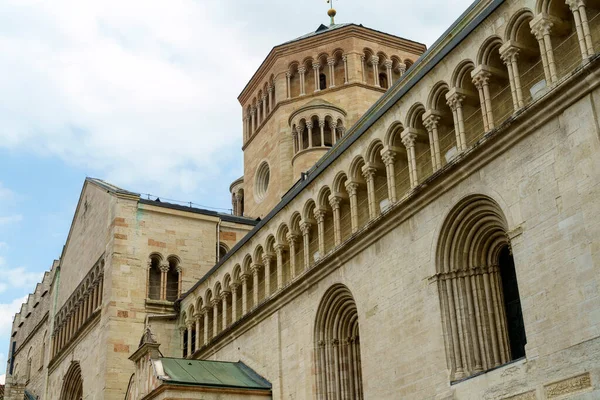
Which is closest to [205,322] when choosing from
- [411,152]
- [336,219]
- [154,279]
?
[154,279]

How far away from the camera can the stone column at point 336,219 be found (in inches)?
917

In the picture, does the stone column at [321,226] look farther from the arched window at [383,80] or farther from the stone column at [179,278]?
the arched window at [383,80]

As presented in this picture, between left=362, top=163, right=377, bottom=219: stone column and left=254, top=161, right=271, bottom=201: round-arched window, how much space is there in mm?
22737

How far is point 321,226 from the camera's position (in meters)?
24.3

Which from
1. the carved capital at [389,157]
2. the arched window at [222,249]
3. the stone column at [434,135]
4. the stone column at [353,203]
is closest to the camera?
the stone column at [434,135]

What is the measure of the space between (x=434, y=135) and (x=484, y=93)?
6.73 ft

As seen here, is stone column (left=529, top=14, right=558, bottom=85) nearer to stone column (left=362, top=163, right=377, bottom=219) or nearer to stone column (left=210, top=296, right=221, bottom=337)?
stone column (left=362, top=163, right=377, bottom=219)

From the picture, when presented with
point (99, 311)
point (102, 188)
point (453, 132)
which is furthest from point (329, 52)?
point (453, 132)

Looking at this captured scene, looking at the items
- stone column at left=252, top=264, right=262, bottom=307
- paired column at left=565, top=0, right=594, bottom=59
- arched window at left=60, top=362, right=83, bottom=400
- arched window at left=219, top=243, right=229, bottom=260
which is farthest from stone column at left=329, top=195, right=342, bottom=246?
arched window at left=60, top=362, right=83, bottom=400

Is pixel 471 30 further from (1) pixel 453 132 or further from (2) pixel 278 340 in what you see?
(2) pixel 278 340

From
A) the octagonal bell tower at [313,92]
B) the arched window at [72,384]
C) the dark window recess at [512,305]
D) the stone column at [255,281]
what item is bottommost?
the dark window recess at [512,305]

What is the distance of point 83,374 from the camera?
37.2m

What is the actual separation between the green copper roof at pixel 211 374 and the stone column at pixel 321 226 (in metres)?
5.06

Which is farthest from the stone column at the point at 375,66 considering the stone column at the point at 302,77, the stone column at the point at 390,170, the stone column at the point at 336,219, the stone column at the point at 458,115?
the stone column at the point at 458,115
